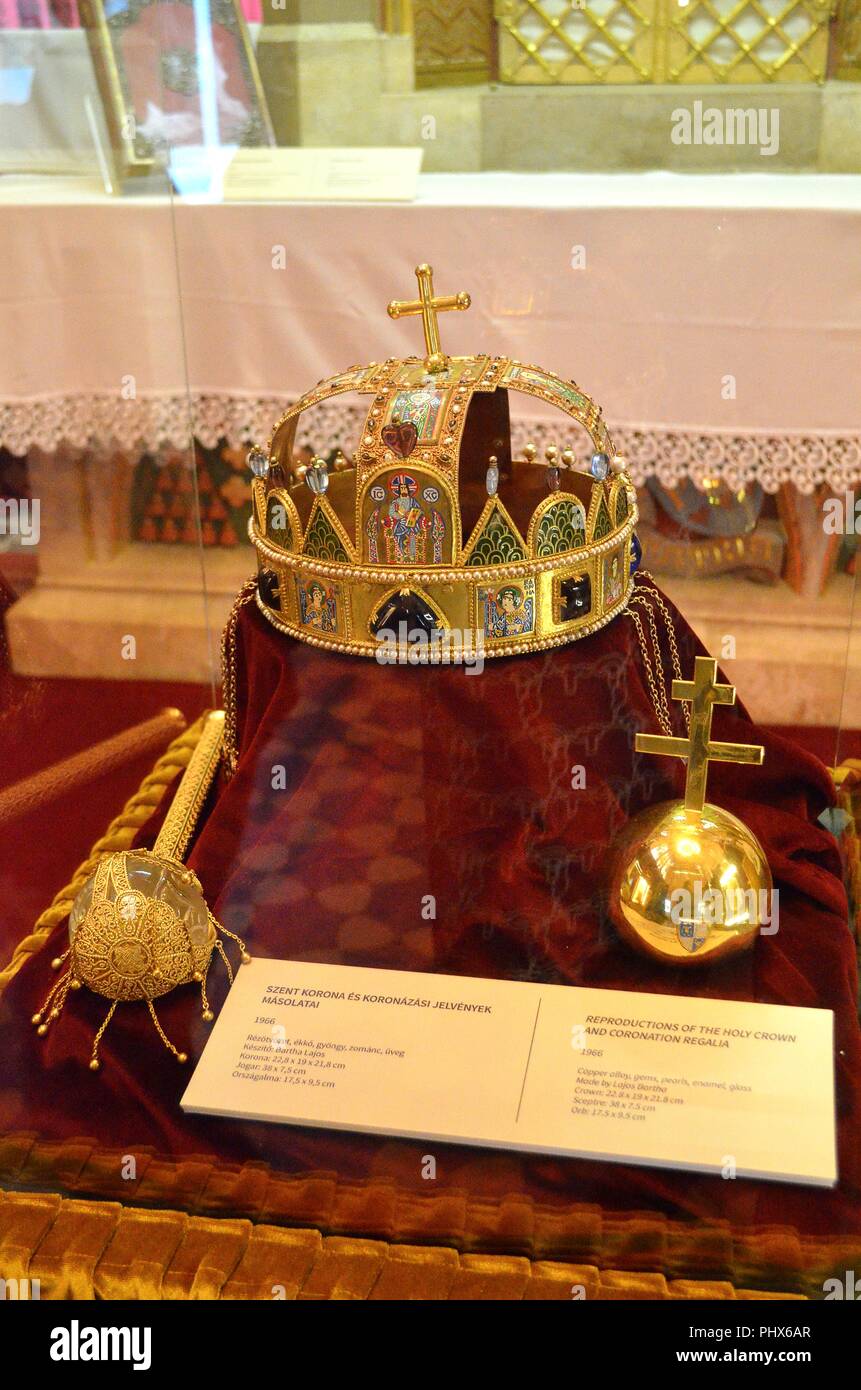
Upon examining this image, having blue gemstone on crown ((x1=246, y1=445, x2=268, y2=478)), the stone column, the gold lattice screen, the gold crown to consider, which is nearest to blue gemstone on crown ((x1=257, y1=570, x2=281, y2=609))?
the gold crown

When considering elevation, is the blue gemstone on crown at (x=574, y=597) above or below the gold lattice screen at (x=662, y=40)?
below

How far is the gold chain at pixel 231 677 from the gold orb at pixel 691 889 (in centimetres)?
61

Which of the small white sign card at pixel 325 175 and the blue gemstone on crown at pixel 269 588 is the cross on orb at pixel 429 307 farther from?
the small white sign card at pixel 325 175

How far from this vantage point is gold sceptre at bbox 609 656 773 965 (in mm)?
1212

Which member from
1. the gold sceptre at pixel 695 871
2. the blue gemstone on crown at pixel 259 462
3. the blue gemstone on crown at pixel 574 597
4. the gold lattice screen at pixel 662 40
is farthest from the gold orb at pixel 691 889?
the gold lattice screen at pixel 662 40

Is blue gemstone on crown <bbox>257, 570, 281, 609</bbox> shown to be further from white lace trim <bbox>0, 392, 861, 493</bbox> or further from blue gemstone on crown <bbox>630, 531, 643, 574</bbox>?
white lace trim <bbox>0, 392, 861, 493</bbox>

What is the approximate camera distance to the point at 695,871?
3.96 feet

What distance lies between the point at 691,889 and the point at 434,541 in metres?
0.47

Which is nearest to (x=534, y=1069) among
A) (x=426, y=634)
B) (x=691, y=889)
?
(x=691, y=889)

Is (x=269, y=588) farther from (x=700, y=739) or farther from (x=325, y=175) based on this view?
(x=325, y=175)

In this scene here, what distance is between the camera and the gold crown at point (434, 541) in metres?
1.42

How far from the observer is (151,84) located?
87.8 inches

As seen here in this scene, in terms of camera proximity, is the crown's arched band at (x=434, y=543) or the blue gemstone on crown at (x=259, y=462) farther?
the blue gemstone on crown at (x=259, y=462)
